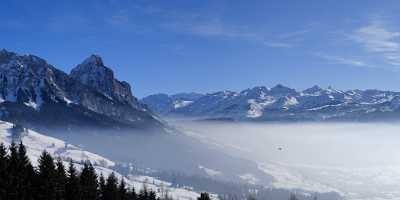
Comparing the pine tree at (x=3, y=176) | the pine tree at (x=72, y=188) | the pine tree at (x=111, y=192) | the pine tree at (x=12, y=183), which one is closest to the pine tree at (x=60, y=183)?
the pine tree at (x=72, y=188)

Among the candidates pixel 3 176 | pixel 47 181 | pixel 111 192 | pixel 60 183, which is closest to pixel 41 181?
pixel 60 183

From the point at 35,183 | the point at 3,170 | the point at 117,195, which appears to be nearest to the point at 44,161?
the point at 35,183

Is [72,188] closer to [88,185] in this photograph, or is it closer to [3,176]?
[88,185]

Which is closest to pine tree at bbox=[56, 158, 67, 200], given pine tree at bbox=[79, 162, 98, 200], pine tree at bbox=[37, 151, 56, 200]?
pine tree at bbox=[37, 151, 56, 200]

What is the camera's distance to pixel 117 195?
11981cm

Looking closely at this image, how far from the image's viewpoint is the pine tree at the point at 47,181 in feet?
286

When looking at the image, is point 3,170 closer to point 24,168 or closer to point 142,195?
point 24,168

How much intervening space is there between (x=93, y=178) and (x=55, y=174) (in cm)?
1763

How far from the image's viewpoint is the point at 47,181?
289 feet

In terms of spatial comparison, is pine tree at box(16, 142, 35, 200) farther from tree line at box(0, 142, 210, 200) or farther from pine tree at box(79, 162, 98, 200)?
pine tree at box(79, 162, 98, 200)

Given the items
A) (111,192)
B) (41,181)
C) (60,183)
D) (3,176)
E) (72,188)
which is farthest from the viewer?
(111,192)

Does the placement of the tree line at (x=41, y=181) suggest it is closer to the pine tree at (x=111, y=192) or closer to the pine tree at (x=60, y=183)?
the pine tree at (x=60, y=183)

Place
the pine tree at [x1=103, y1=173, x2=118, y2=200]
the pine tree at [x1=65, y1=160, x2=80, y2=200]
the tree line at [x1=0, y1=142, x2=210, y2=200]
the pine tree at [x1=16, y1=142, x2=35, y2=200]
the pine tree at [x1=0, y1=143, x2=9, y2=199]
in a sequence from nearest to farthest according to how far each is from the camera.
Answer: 1. the pine tree at [x1=0, y1=143, x2=9, y2=199]
2. the tree line at [x1=0, y1=142, x2=210, y2=200]
3. the pine tree at [x1=16, y1=142, x2=35, y2=200]
4. the pine tree at [x1=65, y1=160, x2=80, y2=200]
5. the pine tree at [x1=103, y1=173, x2=118, y2=200]

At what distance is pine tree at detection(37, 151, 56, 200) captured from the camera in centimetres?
8725
